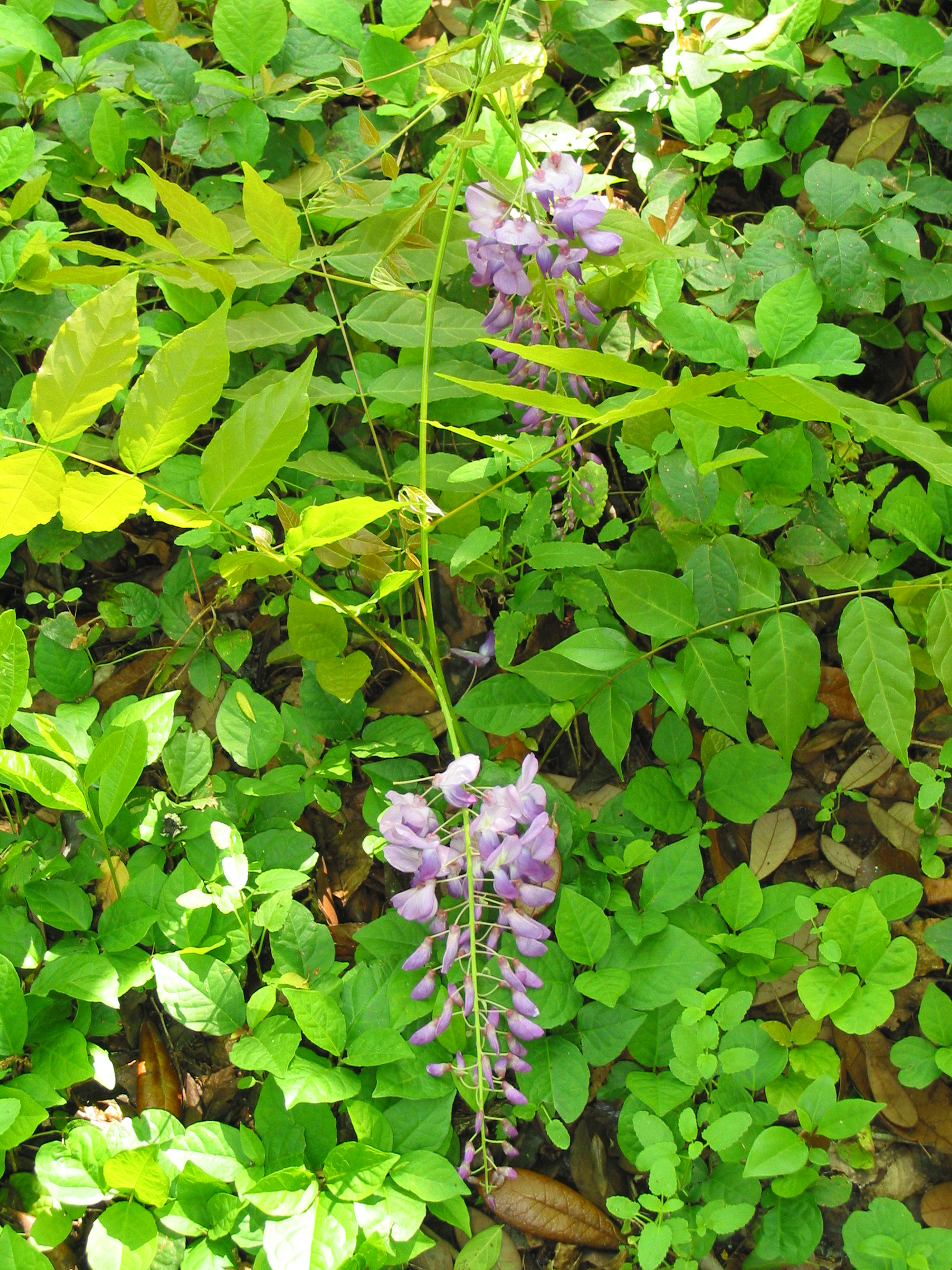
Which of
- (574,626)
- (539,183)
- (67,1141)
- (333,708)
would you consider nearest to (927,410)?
(574,626)

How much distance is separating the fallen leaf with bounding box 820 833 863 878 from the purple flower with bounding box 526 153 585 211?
1.54 m

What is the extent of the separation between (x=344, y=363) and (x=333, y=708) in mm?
900

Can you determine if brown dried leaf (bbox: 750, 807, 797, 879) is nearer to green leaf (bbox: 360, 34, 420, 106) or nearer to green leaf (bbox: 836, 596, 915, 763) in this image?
green leaf (bbox: 836, 596, 915, 763)

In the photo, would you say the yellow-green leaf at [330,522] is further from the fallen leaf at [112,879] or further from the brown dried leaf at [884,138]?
the brown dried leaf at [884,138]

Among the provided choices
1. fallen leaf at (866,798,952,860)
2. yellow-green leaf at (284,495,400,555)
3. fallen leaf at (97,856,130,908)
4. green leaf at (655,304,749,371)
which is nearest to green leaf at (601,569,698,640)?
green leaf at (655,304,749,371)

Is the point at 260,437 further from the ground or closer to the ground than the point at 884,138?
closer to the ground

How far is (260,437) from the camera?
4.77 feet

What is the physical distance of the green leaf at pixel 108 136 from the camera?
2236mm

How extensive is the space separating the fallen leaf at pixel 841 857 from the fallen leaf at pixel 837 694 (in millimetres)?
299

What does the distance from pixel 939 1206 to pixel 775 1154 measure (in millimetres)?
493

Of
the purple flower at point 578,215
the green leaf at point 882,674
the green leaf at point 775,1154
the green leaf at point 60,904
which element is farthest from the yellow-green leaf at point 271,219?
the green leaf at point 775,1154

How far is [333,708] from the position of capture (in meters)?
2.07

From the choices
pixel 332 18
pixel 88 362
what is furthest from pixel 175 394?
pixel 332 18

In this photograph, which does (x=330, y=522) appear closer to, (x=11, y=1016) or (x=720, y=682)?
(x=720, y=682)
